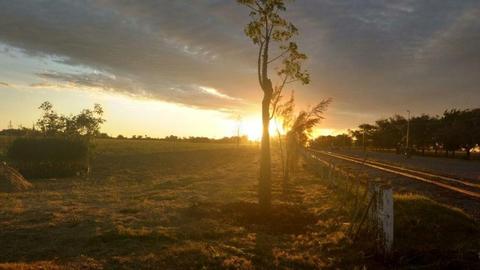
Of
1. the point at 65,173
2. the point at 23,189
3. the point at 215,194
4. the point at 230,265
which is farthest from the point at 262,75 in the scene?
the point at 65,173

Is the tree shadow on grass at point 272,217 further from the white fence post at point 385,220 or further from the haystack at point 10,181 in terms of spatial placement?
the haystack at point 10,181

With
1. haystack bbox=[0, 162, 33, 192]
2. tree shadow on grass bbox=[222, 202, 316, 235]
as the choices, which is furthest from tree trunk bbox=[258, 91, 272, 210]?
haystack bbox=[0, 162, 33, 192]

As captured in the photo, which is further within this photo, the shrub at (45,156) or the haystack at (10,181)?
the shrub at (45,156)

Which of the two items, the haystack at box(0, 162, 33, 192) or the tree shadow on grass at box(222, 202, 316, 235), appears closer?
the tree shadow on grass at box(222, 202, 316, 235)

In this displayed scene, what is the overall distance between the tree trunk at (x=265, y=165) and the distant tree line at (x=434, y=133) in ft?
96.8

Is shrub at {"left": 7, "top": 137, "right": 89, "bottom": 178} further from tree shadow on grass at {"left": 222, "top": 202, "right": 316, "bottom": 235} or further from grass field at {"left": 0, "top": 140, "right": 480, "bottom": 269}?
tree shadow on grass at {"left": 222, "top": 202, "right": 316, "bottom": 235}

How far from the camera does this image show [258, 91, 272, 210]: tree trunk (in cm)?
1684

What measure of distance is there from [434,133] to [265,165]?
288ft

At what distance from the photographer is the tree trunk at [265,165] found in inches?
663

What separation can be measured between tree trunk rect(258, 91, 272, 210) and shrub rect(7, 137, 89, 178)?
20.5 meters

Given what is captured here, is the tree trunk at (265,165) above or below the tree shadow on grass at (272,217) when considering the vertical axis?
above

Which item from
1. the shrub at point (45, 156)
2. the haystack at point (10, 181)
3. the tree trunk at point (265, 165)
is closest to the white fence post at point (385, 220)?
the tree trunk at point (265, 165)

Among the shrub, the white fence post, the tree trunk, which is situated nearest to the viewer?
the white fence post

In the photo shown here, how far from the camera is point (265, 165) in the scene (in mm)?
17328
